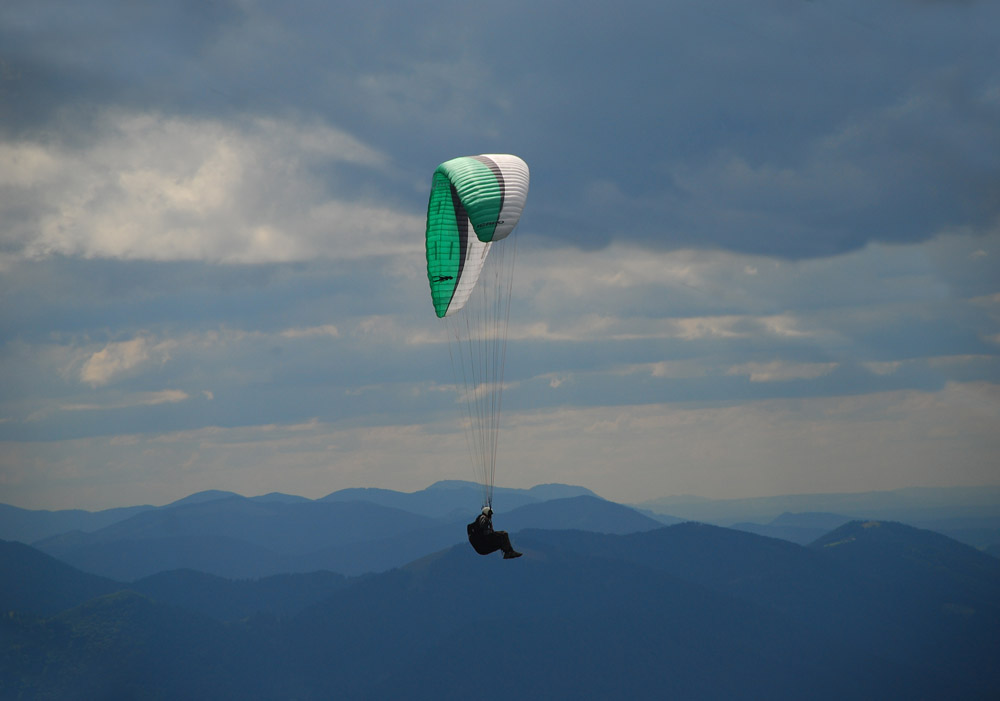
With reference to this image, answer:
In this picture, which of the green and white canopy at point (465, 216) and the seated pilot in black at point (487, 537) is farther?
the green and white canopy at point (465, 216)

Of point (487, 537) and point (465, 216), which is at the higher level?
point (465, 216)

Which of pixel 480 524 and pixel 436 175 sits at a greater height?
pixel 436 175

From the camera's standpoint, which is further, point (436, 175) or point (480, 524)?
point (436, 175)

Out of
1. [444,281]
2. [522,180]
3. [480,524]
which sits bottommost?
[480,524]

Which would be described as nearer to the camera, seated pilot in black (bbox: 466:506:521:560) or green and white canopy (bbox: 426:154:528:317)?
seated pilot in black (bbox: 466:506:521:560)

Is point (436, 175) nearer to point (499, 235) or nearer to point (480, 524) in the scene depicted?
point (499, 235)

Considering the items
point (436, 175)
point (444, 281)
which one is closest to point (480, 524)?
point (444, 281)

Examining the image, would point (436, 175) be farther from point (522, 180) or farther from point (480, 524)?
point (480, 524)

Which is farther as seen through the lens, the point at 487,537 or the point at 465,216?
the point at 465,216

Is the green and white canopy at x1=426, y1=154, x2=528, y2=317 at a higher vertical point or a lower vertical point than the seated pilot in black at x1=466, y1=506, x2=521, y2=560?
higher

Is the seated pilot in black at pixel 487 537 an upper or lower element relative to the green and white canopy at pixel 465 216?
lower
